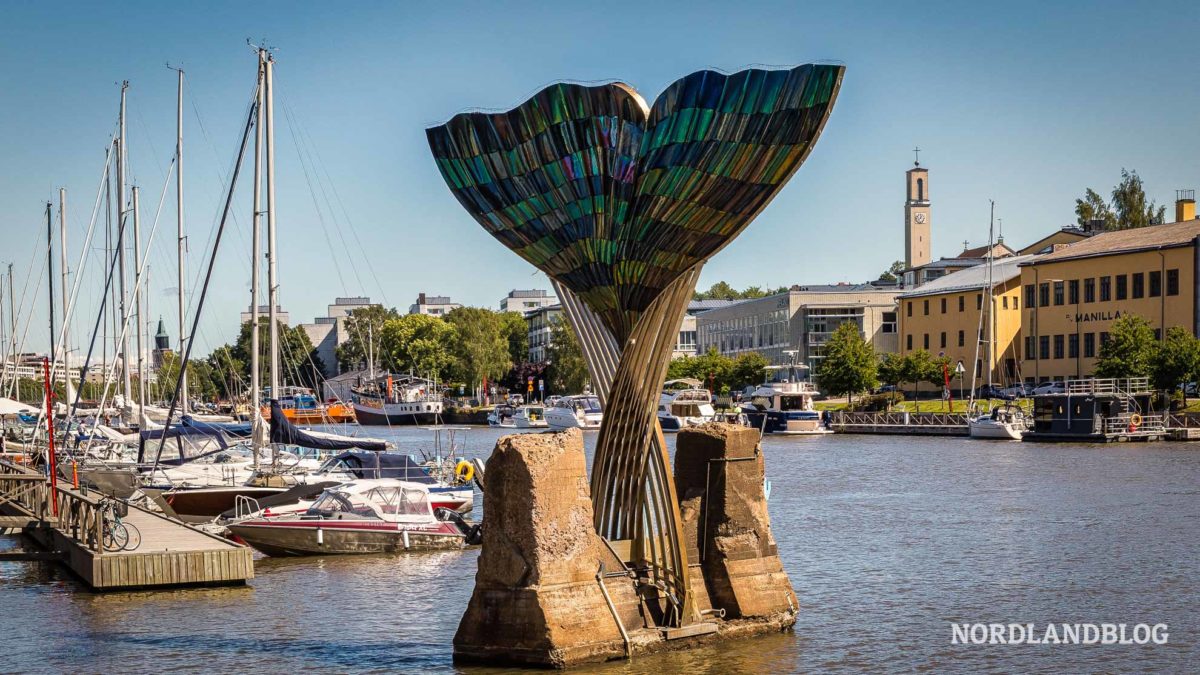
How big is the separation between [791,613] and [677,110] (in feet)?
27.8

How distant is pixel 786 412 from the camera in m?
97.1

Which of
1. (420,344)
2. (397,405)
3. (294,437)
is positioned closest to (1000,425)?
(294,437)

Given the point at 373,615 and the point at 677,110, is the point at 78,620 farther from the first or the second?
the point at 677,110

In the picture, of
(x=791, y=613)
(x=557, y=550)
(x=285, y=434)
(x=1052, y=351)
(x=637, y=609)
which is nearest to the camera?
(x=557, y=550)

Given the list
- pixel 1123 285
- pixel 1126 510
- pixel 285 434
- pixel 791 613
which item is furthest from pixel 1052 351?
pixel 791 613

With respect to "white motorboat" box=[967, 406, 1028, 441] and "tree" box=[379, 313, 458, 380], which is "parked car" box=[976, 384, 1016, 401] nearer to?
"white motorboat" box=[967, 406, 1028, 441]

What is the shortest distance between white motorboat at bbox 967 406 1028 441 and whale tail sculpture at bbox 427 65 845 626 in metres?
65.8

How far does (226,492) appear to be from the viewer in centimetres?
3897

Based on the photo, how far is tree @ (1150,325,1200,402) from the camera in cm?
8169

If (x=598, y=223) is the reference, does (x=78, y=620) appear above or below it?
below

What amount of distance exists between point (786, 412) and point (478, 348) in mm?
65464

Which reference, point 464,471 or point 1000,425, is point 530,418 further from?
point 464,471

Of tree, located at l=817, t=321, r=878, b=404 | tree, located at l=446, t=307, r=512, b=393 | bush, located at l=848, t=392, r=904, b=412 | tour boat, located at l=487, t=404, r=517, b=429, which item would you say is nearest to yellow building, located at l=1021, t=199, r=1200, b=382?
bush, located at l=848, t=392, r=904, b=412

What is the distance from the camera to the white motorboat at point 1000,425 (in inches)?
Answer: 3273
